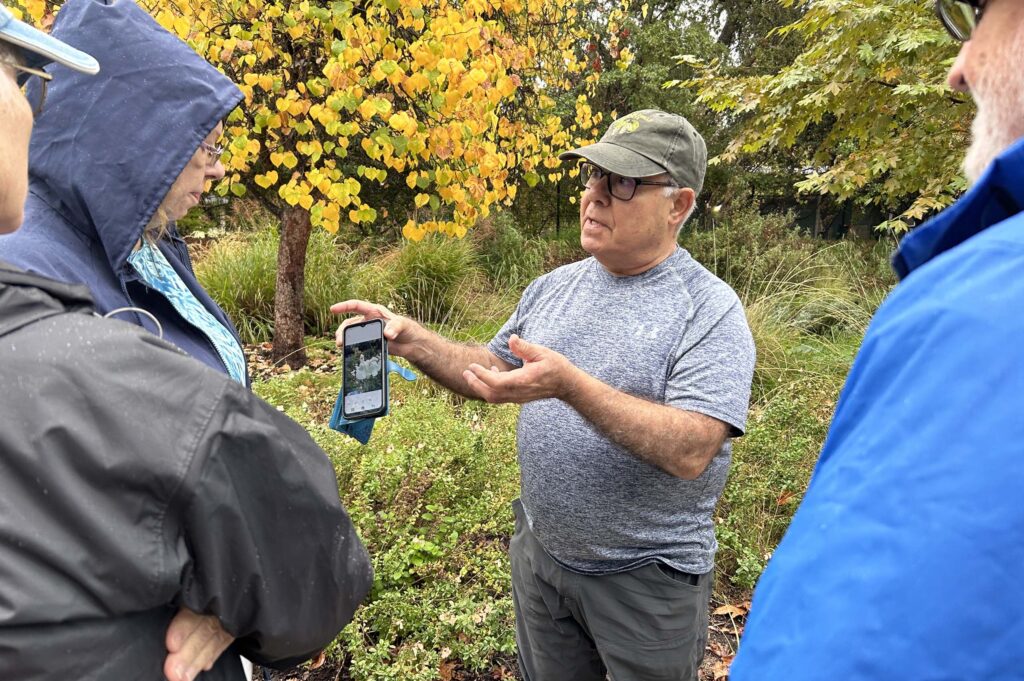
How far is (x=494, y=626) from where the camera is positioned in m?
3.01

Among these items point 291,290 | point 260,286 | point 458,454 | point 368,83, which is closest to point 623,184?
point 368,83

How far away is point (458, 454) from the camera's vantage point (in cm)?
400

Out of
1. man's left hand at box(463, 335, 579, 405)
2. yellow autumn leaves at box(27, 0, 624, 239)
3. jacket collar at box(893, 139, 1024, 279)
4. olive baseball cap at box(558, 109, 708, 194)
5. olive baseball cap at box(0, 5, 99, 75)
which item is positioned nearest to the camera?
jacket collar at box(893, 139, 1024, 279)

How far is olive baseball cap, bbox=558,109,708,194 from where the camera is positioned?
212 centimetres

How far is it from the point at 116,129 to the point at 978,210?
164 cm

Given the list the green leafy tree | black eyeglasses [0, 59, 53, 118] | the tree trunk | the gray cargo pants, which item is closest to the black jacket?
black eyeglasses [0, 59, 53, 118]

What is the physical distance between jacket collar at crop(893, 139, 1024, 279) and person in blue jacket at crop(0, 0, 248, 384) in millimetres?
1480

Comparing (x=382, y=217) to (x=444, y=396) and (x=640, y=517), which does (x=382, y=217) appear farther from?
(x=640, y=517)

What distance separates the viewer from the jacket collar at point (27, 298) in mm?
870

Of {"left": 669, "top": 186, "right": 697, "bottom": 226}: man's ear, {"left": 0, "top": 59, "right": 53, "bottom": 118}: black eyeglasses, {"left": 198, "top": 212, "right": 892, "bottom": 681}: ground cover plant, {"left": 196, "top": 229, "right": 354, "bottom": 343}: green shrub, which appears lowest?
{"left": 196, "top": 229, "right": 354, "bottom": 343}: green shrub

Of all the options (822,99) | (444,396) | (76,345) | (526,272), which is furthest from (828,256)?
(76,345)

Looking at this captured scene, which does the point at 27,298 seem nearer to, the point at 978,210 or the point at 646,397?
the point at 978,210

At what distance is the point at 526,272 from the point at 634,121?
6.97 meters

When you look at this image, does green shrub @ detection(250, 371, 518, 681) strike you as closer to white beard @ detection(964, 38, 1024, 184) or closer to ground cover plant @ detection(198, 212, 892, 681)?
ground cover plant @ detection(198, 212, 892, 681)
